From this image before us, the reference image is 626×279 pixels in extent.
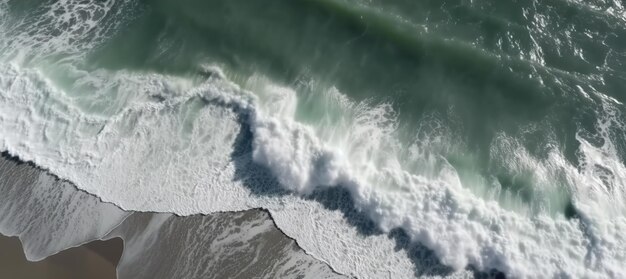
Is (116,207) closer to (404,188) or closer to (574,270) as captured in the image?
(404,188)

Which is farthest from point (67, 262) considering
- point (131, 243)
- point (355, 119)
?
point (355, 119)

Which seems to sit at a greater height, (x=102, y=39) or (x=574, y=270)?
(x=102, y=39)

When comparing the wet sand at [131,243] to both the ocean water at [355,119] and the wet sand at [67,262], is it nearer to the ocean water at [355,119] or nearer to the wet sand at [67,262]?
the wet sand at [67,262]

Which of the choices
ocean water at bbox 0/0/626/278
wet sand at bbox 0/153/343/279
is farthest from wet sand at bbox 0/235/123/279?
ocean water at bbox 0/0/626/278

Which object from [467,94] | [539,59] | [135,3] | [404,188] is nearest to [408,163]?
[404,188]

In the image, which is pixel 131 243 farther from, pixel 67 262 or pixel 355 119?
pixel 355 119

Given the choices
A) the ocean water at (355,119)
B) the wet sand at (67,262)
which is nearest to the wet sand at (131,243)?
the wet sand at (67,262)
